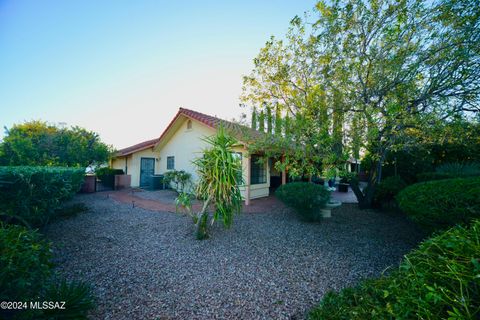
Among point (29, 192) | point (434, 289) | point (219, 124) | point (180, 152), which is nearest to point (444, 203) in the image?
point (434, 289)

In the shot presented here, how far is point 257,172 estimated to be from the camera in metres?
10.2

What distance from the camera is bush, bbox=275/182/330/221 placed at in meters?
5.66

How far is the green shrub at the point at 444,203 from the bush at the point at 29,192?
784 centimetres

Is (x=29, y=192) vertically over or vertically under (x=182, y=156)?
under

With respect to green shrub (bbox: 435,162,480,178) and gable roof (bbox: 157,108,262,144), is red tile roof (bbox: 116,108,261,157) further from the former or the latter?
green shrub (bbox: 435,162,480,178)

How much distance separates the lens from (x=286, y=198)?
599 cm

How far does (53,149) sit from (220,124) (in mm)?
10708

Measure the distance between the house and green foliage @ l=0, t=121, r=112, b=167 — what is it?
6.19 ft

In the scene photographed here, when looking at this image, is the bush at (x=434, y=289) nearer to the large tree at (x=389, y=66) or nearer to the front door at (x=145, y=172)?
the large tree at (x=389, y=66)

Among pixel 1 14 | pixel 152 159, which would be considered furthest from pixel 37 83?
pixel 152 159

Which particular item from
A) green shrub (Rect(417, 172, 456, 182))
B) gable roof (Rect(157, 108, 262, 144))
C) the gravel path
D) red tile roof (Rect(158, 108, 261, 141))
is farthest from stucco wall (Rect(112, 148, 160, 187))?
green shrub (Rect(417, 172, 456, 182))

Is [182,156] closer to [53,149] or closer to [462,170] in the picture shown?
[53,149]

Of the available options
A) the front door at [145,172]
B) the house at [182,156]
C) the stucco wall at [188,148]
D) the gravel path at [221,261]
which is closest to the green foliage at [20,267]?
the gravel path at [221,261]

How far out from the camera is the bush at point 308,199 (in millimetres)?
5660
